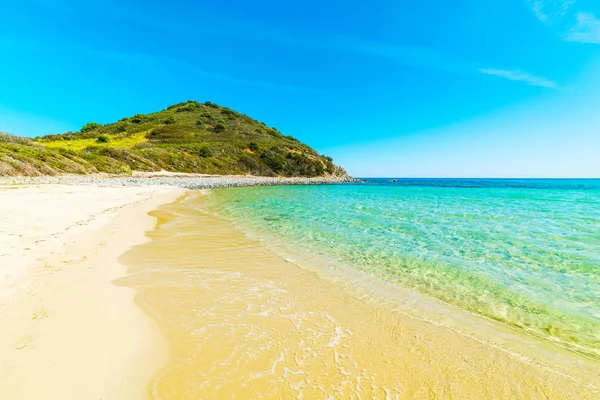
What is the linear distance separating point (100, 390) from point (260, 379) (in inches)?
56.4

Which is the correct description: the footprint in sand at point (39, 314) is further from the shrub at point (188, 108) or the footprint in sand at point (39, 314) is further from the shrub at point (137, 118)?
the shrub at point (188, 108)

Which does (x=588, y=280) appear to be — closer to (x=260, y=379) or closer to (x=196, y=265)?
(x=260, y=379)

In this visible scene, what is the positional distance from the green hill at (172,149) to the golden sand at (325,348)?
31528 mm

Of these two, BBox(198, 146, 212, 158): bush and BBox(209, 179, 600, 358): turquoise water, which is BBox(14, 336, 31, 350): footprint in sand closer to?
BBox(209, 179, 600, 358): turquoise water

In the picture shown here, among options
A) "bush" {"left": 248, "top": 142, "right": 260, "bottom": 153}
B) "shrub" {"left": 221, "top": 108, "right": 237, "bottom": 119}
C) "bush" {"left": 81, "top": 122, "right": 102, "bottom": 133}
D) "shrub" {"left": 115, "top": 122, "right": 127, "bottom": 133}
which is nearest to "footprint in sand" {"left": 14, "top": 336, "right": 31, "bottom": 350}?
"bush" {"left": 248, "top": 142, "right": 260, "bottom": 153}

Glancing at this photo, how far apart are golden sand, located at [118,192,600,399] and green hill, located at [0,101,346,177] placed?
3153cm

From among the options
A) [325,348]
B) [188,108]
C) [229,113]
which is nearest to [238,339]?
[325,348]

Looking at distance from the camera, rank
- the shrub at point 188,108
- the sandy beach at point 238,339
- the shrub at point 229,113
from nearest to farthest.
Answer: the sandy beach at point 238,339 < the shrub at point 188,108 < the shrub at point 229,113

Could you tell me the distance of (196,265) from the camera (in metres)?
6.16

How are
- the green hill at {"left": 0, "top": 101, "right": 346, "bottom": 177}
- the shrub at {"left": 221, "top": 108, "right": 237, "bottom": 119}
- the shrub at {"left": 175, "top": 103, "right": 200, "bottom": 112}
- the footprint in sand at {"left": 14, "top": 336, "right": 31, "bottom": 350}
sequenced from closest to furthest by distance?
1. the footprint in sand at {"left": 14, "top": 336, "right": 31, "bottom": 350}
2. the green hill at {"left": 0, "top": 101, "right": 346, "bottom": 177}
3. the shrub at {"left": 175, "top": 103, "right": 200, "bottom": 112}
4. the shrub at {"left": 221, "top": 108, "right": 237, "bottom": 119}

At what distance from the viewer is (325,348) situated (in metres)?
3.32

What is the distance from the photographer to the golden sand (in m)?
2.70

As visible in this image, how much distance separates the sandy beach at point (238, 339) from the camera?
2.64 meters

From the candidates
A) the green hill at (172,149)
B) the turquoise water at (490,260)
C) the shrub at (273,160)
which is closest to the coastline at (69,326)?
the turquoise water at (490,260)
